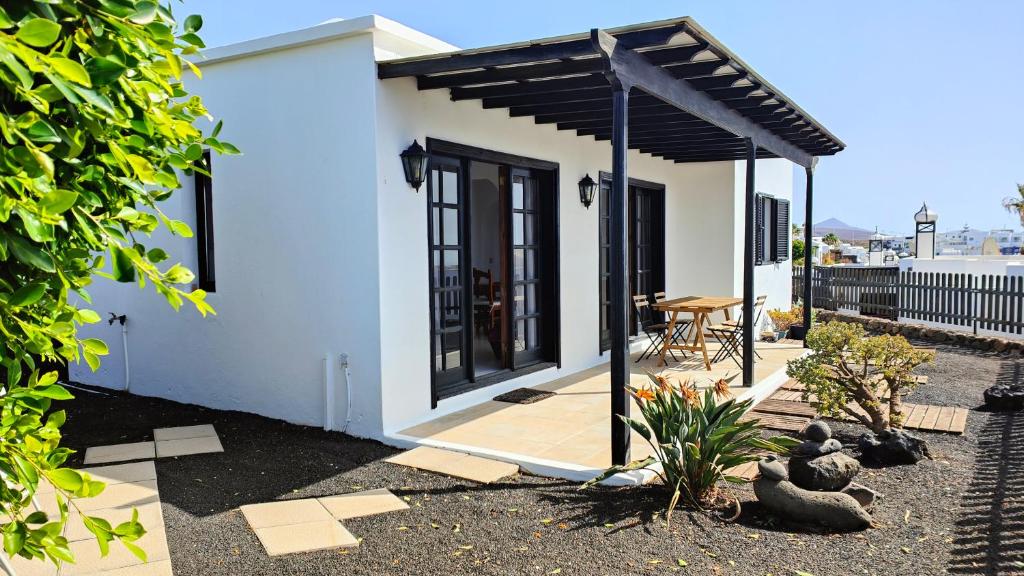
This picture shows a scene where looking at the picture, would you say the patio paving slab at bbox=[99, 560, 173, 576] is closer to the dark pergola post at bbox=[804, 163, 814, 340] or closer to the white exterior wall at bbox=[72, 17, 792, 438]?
the white exterior wall at bbox=[72, 17, 792, 438]

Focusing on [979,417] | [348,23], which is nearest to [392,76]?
[348,23]

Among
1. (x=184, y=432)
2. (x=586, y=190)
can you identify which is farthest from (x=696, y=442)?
(x=586, y=190)

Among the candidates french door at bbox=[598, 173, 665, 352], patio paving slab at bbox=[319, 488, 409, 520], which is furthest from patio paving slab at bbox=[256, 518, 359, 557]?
french door at bbox=[598, 173, 665, 352]

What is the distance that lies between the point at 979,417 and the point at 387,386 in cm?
530

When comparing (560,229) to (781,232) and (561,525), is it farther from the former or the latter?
(781,232)

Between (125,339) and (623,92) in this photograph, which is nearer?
(623,92)

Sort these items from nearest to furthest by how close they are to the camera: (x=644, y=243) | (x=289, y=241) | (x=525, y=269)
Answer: (x=289, y=241) < (x=525, y=269) < (x=644, y=243)

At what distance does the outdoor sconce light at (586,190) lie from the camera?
843 cm

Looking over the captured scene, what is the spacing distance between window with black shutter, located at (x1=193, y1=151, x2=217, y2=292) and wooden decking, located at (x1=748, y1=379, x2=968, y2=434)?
5175mm

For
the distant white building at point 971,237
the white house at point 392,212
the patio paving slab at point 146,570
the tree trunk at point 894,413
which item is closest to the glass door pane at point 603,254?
the white house at point 392,212

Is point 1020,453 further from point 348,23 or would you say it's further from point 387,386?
point 348,23

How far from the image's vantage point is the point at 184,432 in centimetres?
609

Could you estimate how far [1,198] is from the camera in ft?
3.55

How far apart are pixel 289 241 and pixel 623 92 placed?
10.2 ft
